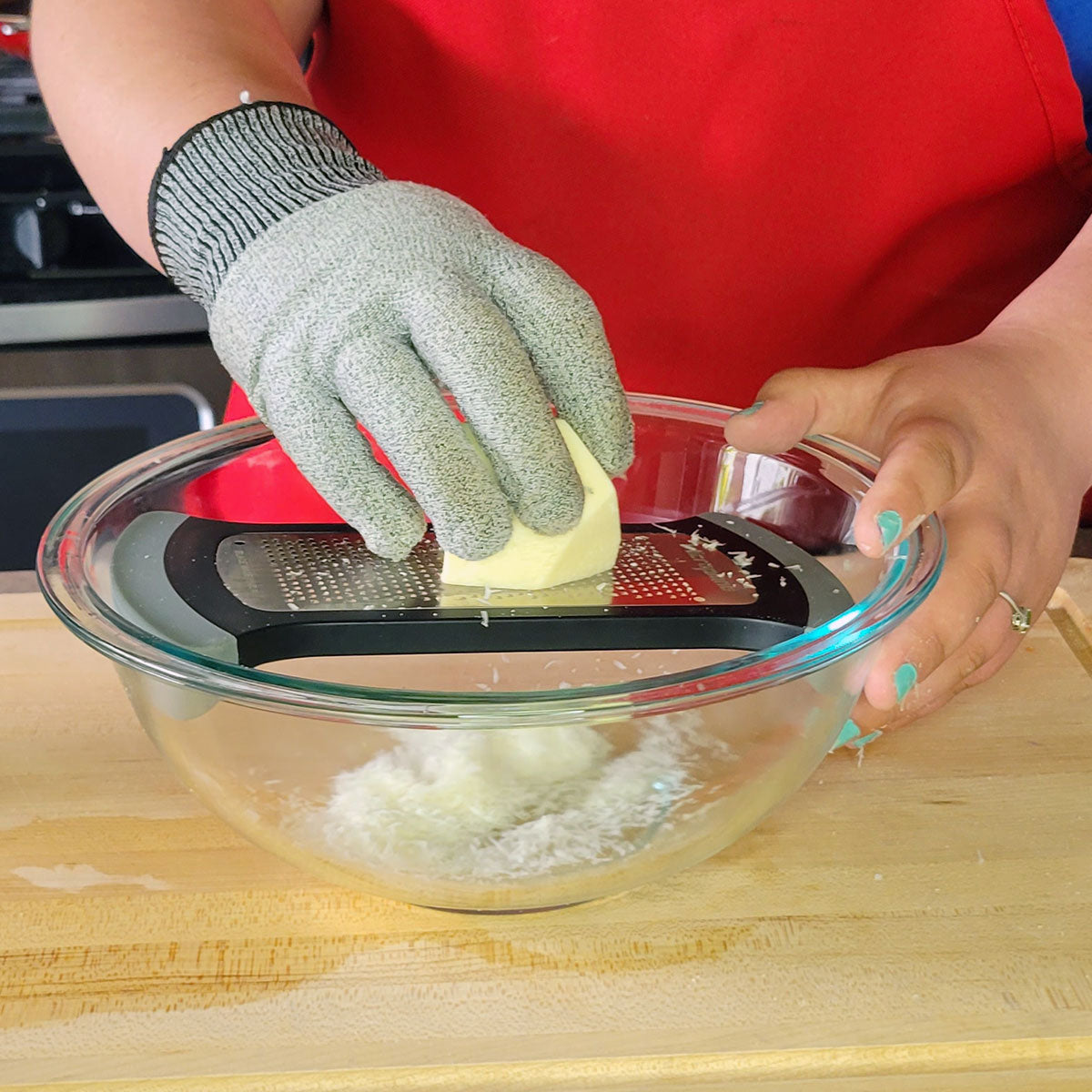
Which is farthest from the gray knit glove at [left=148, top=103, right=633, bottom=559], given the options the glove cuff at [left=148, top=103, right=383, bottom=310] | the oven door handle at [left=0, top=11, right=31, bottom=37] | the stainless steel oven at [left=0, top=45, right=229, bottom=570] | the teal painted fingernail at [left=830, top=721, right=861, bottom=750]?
the oven door handle at [left=0, top=11, right=31, bottom=37]

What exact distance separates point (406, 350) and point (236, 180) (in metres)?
0.16

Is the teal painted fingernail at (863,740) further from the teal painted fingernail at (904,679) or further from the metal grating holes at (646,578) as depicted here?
the metal grating holes at (646,578)

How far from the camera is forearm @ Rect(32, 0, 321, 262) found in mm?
787

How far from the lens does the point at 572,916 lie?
0.64m

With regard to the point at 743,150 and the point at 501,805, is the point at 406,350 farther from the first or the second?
the point at 743,150

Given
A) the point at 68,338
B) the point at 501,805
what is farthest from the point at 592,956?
the point at 68,338

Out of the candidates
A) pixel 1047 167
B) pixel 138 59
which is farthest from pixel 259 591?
pixel 1047 167

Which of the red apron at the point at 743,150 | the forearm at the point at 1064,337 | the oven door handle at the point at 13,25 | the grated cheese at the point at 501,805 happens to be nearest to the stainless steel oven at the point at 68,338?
the oven door handle at the point at 13,25

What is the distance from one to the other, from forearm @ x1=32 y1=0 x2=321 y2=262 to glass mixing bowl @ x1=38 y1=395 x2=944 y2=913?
275 millimetres

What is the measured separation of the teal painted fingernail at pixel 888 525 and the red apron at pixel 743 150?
46cm

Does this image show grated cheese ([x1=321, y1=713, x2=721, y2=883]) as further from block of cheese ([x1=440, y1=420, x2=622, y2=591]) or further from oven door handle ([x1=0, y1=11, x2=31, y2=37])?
oven door handle ([x1=0, y1=11, x2=31, y2=37])

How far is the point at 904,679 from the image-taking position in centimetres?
69

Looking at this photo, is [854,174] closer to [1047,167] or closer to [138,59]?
[1047,167]

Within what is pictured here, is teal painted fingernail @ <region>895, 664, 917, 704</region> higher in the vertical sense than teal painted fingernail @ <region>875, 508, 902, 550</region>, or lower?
lower
